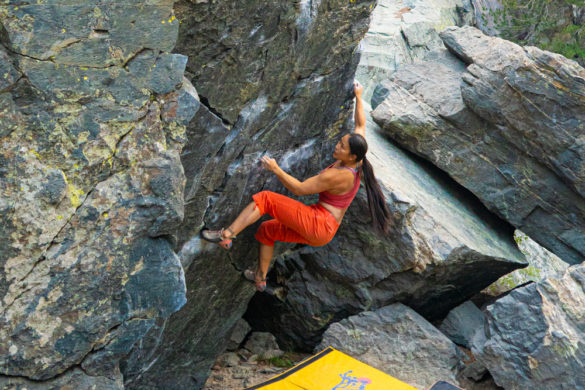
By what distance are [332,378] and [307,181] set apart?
2238 millimetres

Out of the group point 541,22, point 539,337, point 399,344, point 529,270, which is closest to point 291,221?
point 399,344

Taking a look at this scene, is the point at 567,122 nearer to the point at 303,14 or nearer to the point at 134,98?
the point at 303,14

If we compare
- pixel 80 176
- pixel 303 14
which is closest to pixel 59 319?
pixel 80 176

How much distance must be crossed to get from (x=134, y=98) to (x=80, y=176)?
65 cm

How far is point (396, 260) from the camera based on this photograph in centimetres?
754

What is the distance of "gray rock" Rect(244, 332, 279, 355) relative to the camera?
8469 millimetres

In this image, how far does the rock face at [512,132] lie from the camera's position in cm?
740

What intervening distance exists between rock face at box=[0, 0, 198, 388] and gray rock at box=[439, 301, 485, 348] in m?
5.25

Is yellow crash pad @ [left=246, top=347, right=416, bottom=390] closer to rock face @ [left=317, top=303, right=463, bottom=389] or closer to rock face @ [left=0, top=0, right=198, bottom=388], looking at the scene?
rock face @ [left=317, top=303, right=463, bottom=389]

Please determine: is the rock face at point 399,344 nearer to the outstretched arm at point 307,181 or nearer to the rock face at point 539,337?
the rock face at point 539,337

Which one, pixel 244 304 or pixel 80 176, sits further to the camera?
pixel 244 304

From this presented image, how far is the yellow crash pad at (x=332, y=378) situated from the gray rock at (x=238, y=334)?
216 centimetres

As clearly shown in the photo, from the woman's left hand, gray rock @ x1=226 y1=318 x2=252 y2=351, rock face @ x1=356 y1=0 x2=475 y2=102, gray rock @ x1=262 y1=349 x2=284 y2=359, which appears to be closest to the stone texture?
gray rock @ x1=262 y1=349 x2=284 y2=359

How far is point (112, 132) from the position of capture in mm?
3885
